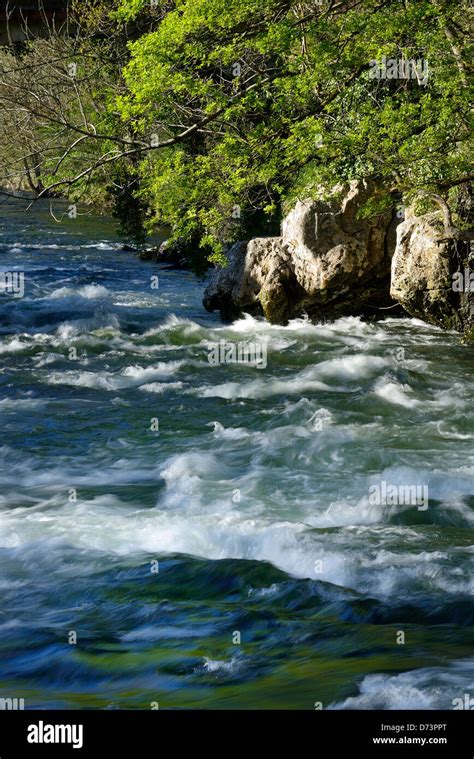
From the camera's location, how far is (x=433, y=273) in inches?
658

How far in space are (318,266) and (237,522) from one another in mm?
9914

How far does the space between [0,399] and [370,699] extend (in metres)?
9.60

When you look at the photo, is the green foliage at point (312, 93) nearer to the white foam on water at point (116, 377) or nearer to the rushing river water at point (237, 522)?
the white foam on water at point (116, 377)

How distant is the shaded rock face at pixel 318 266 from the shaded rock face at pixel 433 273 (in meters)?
0.98

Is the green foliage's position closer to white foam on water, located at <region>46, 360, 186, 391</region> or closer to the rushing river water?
white foam on water, located at <region>46, 360, 186, 391</region>

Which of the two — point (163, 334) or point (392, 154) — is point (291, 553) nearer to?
point (392, 154)

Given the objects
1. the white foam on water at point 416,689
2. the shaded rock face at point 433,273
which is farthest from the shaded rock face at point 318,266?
the white foam on water at point 416,689

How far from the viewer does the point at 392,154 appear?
1544 centimetres

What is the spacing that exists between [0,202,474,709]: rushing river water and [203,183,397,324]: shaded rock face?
93 centimetres

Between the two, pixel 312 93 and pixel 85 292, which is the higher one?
pixel 312 93

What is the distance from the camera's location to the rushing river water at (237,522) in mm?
6094

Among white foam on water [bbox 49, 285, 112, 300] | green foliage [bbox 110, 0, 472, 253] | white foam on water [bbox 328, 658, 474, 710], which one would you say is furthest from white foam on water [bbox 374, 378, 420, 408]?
white foam on water [bbox 49, 285, 112, 300]
